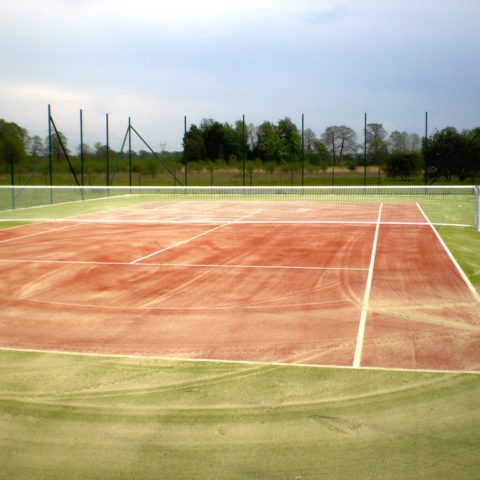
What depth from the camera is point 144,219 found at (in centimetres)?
1898

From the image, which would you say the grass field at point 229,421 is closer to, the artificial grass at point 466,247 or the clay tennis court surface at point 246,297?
the clay tennis court surface at point 246,297

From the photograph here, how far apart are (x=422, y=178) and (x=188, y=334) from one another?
3234 centimetres

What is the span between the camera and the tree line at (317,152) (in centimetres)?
3216

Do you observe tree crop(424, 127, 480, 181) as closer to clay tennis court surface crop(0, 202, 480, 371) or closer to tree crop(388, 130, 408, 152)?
tree crop(388, 130, 408, 152)

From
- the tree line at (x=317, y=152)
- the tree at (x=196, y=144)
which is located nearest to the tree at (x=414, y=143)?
the tree line at (x=317, y=152)

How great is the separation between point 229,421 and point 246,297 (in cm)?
390

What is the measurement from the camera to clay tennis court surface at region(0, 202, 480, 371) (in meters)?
5.98

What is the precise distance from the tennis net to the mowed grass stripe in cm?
1148

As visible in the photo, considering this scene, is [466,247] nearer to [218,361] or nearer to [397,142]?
[218,361]

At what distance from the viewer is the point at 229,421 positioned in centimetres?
427

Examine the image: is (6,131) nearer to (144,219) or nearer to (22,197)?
(22,197)

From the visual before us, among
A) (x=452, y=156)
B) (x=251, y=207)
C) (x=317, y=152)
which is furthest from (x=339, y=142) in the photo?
(x=251, y=207)

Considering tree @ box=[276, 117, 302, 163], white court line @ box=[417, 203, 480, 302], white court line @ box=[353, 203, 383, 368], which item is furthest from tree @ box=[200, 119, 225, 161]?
white court line @ box=[353, 203, 383, 368]

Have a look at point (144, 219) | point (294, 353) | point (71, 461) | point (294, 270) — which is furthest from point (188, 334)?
point (144, 219)
